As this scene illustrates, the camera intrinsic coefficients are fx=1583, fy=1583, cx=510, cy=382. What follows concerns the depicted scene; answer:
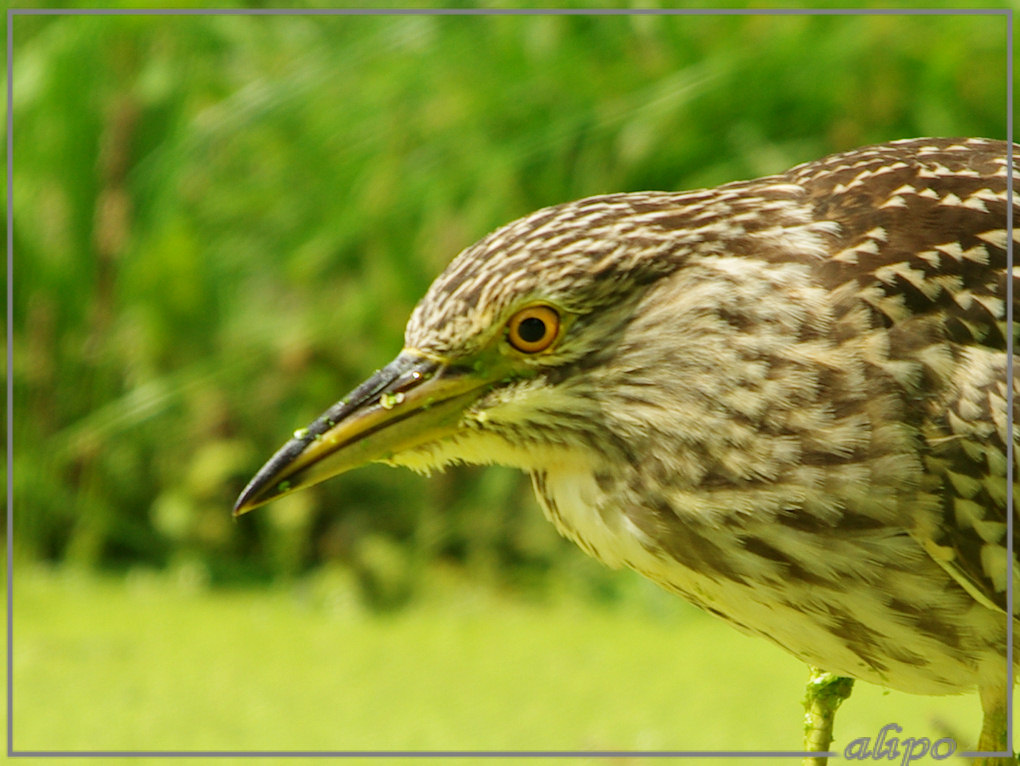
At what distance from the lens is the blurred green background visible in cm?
318

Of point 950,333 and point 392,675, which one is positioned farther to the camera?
point 392,675

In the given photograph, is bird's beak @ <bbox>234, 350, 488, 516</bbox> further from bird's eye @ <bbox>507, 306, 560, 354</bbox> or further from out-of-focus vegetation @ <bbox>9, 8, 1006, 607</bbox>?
out-of-focus vegetation @ <bbox>9, 8, 1006, 607</bbox>

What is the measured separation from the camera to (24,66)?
141 inches

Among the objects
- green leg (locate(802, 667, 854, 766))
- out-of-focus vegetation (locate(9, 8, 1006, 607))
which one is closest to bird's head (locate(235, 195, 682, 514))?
green leg (locate(802, 667, 854, 766))

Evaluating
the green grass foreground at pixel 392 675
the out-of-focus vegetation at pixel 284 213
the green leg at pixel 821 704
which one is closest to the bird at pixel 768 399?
the green leg at pixel 821 704

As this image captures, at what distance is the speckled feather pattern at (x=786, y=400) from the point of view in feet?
5.53

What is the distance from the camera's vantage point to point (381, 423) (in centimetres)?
178

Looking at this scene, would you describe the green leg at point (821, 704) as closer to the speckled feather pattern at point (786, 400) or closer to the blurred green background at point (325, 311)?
the speckled feather pattern at point (786, 400)

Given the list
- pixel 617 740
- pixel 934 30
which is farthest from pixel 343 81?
pixel 617 740

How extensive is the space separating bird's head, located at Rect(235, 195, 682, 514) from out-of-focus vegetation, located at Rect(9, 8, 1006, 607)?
5.09 feet

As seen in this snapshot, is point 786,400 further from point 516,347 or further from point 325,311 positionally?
point 325,311

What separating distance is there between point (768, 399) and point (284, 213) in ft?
6.45

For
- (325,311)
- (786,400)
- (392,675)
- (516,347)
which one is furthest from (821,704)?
(325,311)

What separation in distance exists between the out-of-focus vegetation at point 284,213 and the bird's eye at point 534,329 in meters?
1.62
